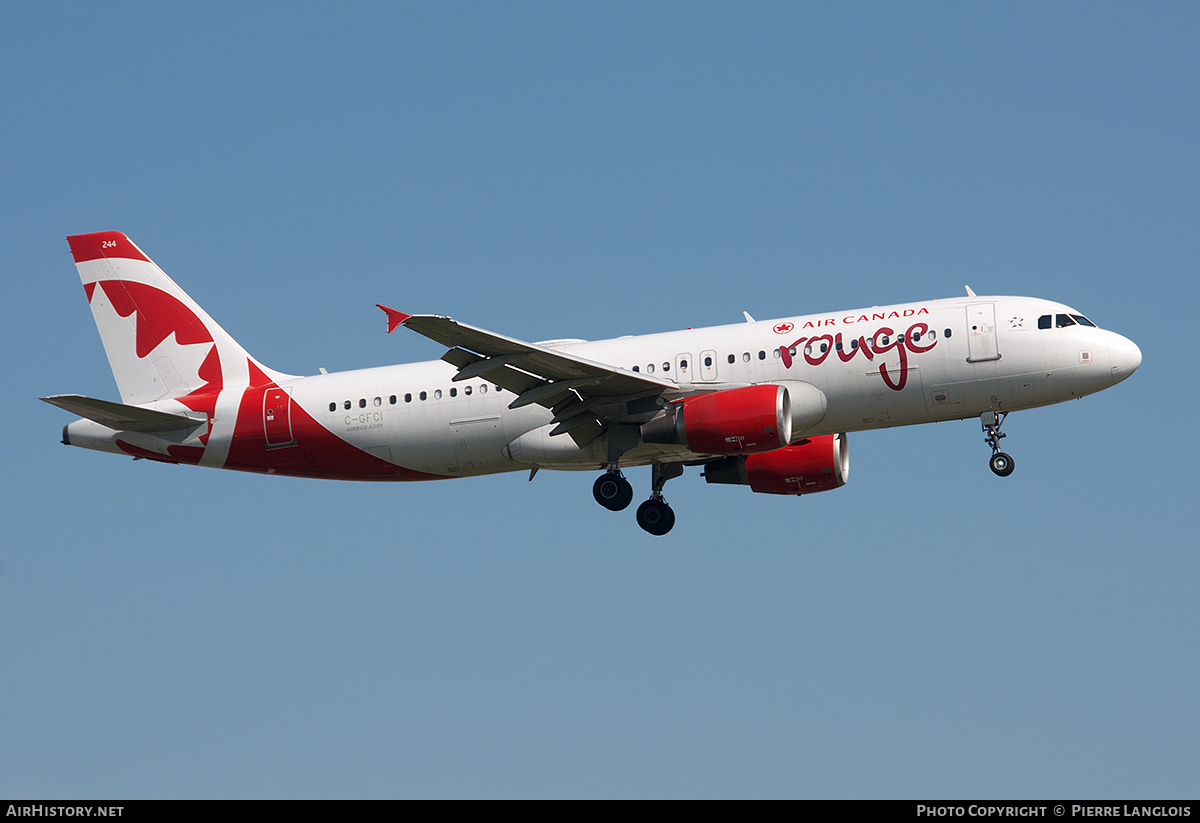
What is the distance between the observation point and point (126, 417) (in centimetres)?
3847

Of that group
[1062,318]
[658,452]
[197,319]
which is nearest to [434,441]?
[658,452]

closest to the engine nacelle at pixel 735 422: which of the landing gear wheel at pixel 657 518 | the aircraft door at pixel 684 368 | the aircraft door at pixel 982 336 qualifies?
the aircraft door at pixel 684 368

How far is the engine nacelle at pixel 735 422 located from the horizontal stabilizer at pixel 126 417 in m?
14.1

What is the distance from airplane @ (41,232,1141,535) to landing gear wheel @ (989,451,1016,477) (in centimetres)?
6

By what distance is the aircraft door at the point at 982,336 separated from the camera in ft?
112

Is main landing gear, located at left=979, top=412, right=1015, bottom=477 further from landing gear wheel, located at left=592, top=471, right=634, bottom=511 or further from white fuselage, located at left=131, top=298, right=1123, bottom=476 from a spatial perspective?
landing gear wheel, located at left=592, top=471, right=634, bottom=511

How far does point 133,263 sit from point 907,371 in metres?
23.3

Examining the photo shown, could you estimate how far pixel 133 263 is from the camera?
139 feet

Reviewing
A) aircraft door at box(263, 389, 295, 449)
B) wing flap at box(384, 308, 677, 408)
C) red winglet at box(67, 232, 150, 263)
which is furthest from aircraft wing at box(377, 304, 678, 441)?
red winglet at box(67, 232, 150, 263)

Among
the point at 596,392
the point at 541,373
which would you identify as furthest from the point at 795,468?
the point at 541,373

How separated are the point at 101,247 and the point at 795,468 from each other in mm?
21828

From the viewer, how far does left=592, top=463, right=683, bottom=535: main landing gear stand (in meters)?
36.9
